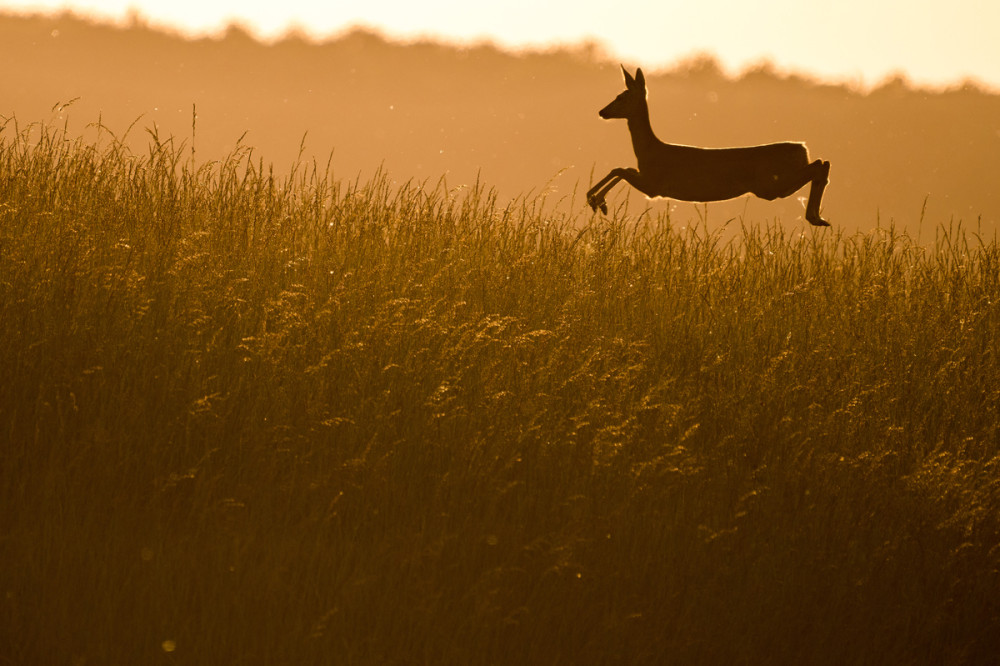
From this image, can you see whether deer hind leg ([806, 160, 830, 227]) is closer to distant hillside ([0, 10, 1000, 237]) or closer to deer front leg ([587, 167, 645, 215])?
deer front leg ([587, 167, 645, 215])

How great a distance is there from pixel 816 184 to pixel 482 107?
2360 cm

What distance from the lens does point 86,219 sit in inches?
232

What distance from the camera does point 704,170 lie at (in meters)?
6.08

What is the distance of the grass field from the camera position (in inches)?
139

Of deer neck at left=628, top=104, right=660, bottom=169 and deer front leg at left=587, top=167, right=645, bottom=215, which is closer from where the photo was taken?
deer front leg at left=587, top=167, right=645, bottom=215

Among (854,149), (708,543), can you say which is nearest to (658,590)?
(708,543)

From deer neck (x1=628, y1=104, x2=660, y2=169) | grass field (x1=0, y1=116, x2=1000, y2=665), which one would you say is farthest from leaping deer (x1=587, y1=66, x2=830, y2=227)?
grass field (x1=0, y1=116, x2=1000, y2=665)

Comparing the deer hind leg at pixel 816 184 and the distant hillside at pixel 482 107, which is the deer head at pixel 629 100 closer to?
the deer hind leg at pixel 816 184

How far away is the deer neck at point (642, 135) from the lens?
20.3ft

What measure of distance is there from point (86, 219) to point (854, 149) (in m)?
24.9

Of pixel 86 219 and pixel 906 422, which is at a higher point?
pixel 86 219

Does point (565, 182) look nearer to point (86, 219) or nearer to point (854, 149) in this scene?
point (854, 149)

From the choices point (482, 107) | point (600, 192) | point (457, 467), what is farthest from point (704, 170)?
point (482, 107)

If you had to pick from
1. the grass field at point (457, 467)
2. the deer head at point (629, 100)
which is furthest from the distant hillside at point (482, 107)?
the grass field at point (457, 467)
